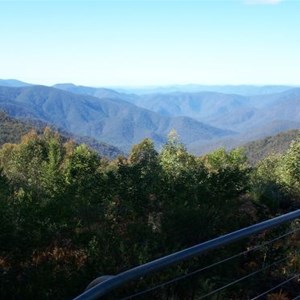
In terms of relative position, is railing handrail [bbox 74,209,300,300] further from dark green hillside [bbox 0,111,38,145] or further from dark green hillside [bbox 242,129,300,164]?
dark green hillside [bbox 242,129,300,164]

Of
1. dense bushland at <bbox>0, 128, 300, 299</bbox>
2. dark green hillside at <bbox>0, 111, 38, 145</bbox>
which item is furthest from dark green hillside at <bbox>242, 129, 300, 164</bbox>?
dense bushland at <bbox>0, 128, 300, 299</bbox>

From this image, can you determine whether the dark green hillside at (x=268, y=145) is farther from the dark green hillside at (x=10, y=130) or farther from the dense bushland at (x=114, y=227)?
the dense bushland at (x=114, y=227)

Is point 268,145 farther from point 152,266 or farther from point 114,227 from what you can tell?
point 152,266

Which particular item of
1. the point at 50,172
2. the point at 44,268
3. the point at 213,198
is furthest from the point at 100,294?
the point at 50,172

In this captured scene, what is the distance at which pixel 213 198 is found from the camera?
13.4m

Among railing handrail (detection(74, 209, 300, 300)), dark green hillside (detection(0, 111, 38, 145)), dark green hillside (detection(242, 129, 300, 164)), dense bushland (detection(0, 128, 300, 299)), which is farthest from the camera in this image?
dark green hillside (detection(242, 129, 300, 164))

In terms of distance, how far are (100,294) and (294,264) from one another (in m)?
5.94

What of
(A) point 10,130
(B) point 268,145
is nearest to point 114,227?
(A) point 10,130

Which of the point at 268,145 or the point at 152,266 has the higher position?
the point at 152,266

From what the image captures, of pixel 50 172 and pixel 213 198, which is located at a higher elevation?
pixel 213 198

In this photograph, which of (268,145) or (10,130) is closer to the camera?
(10,130)

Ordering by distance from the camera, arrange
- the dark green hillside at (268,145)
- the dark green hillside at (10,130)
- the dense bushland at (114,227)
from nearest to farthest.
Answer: the dense bushland at (114,227), the dark green hillside at (10,130), the dark green hillside at (268,145)

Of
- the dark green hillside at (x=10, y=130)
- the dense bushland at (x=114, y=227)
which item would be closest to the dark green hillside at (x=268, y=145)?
the dark green hillside at (x=10, y=130)

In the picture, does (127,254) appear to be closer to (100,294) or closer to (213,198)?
(100,294)
